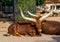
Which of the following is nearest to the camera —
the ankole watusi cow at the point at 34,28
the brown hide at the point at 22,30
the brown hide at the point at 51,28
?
the ankole watusi cow at the point at 34,28

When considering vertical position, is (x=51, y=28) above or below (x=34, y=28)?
below

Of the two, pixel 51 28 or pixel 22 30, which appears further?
pixel 51 28

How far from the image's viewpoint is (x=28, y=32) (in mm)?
9039

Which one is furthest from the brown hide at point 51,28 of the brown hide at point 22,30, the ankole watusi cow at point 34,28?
the brown hide at point 22,30

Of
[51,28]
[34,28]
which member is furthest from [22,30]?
[51,28]

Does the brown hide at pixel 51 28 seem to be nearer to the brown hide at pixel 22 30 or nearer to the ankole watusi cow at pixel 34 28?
the ankole watusi cow at pixel 34 28

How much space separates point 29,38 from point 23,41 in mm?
623

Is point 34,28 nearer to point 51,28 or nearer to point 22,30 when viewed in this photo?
point 22,30

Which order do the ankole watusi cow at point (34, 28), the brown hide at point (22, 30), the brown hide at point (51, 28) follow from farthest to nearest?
the brown hide at point (51, 28), the brown hide at point (22, 30), the ankole watusi cow at point (34, 28)

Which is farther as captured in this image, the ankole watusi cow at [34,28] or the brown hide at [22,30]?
the brown hide at [22,30]

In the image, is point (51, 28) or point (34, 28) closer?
point (34, 28)

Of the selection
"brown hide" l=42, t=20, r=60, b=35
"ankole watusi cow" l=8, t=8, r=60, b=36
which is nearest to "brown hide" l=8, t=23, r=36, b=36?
"ankole watusi cow" l=8, t=8, r=60, b=36

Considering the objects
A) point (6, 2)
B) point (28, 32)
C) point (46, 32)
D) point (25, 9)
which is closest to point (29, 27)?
point (28, 32)

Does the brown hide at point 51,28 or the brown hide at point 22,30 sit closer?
the brown hide at point 22,30
